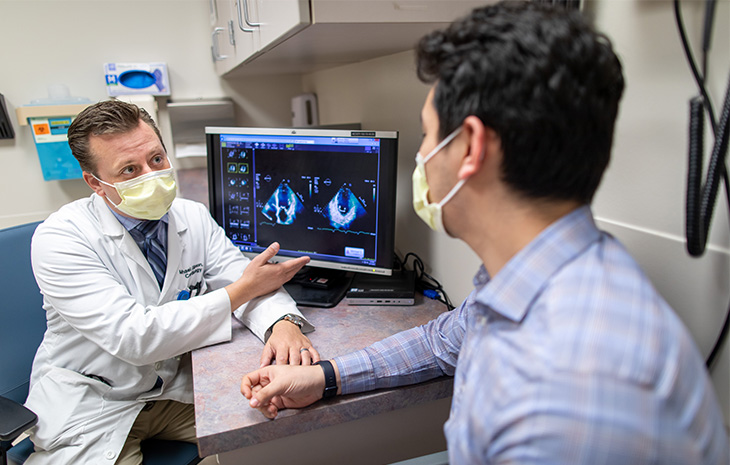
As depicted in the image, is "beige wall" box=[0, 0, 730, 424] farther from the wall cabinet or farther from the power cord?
the wall cabinet

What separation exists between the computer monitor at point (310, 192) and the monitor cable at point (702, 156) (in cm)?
72

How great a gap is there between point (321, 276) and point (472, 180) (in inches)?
36.3

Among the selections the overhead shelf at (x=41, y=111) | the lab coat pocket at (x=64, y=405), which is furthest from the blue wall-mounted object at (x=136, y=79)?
the lab coat pocket at (x=64, y=405)

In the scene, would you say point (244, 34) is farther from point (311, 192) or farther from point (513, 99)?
point (513, 99)

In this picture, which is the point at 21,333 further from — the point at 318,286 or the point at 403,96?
the point at 403,96

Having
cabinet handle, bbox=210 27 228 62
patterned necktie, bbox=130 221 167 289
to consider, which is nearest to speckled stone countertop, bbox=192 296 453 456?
patterned necktie, bbox=130 221 167 289

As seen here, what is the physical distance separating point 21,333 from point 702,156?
5.46 ft

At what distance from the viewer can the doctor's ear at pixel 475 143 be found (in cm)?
61

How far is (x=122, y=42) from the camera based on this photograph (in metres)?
2.09

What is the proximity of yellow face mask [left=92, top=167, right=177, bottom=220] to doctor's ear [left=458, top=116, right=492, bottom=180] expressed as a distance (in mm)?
902

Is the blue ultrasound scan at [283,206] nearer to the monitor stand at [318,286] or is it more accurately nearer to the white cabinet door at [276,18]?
the monitor stand at [318,286]

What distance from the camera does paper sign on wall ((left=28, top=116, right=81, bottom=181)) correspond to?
201 centimetres

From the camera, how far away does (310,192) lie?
139 centimetres

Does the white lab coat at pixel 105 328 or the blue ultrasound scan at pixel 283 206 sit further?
the blue ultrasound scan at pixel 283 206
